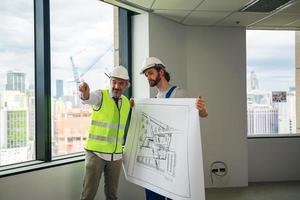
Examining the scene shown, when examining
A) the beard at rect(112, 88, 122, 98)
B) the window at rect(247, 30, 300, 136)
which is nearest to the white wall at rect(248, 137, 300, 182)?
the window at rect(247, 30, 300, 136)

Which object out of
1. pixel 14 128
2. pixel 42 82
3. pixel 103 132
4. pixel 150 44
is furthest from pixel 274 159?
pixel 14 128

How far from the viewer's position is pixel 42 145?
130 inches

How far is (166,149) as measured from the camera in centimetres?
247

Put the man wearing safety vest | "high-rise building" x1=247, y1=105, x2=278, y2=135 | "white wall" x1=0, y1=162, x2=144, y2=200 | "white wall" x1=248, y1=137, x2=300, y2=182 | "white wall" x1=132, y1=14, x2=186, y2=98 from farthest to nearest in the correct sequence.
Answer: "high-rise building" x1=247, y1=105, x2=278, y2=135
"white wall" x1=248, y1=137, x2=300, y2=182
"white wall" x1=132, y1=14, x2=186, y2=98
the man wearing safety vest
"white wall" x1=0, y1=162, x2=144, y2=200

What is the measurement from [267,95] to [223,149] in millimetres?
1432

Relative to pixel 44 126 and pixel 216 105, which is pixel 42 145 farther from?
pixel 216 105

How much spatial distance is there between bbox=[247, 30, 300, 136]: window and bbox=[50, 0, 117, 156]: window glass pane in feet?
9.33

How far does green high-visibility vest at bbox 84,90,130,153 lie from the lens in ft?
9.42

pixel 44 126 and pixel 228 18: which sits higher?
pixel 228 18

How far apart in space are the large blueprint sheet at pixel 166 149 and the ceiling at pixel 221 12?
5.35 feet

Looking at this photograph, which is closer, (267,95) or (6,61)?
(6,61)

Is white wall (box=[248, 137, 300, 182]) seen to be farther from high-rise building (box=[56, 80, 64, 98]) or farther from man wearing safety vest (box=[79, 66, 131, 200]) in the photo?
high-rise building (box=[56, 80, 64, 98])

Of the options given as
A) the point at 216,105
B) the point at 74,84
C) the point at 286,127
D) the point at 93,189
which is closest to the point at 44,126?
the point at 74,84

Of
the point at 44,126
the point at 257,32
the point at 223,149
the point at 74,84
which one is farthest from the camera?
the point at 257,32
